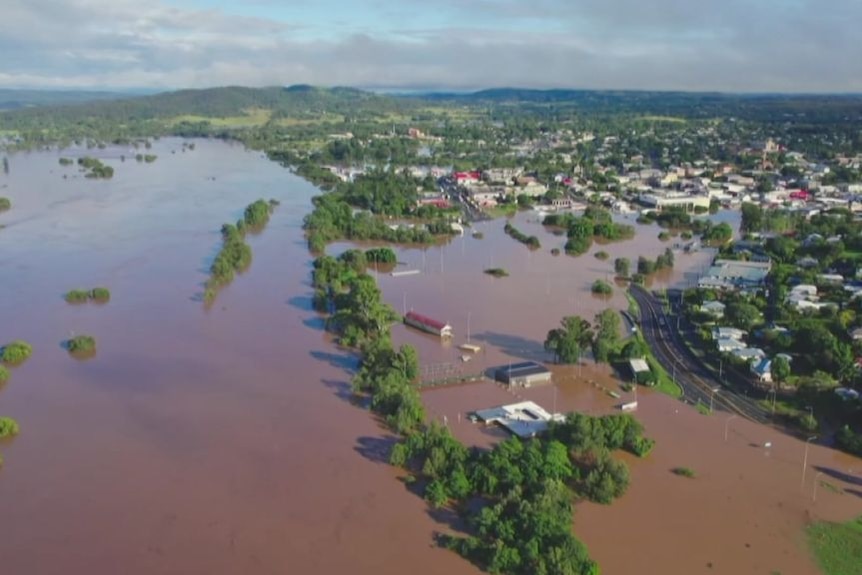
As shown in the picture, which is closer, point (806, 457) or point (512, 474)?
point (512, 474)

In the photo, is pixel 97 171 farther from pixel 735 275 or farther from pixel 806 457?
pixel 806 457

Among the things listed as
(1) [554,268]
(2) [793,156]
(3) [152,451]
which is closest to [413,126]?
(2) [793,156]

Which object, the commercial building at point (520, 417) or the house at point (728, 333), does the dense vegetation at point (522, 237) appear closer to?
the house at point (728, 333)

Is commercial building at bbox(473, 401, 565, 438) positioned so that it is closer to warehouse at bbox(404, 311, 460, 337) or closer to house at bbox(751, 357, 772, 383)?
warehouse at bbox(404, 311, 460, 337)

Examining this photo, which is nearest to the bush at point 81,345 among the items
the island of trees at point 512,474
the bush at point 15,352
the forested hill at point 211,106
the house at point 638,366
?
the bush at point 15,352

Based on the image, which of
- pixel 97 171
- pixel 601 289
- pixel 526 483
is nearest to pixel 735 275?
pixel 601 289

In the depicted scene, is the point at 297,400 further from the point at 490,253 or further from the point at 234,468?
the point at 490,253
